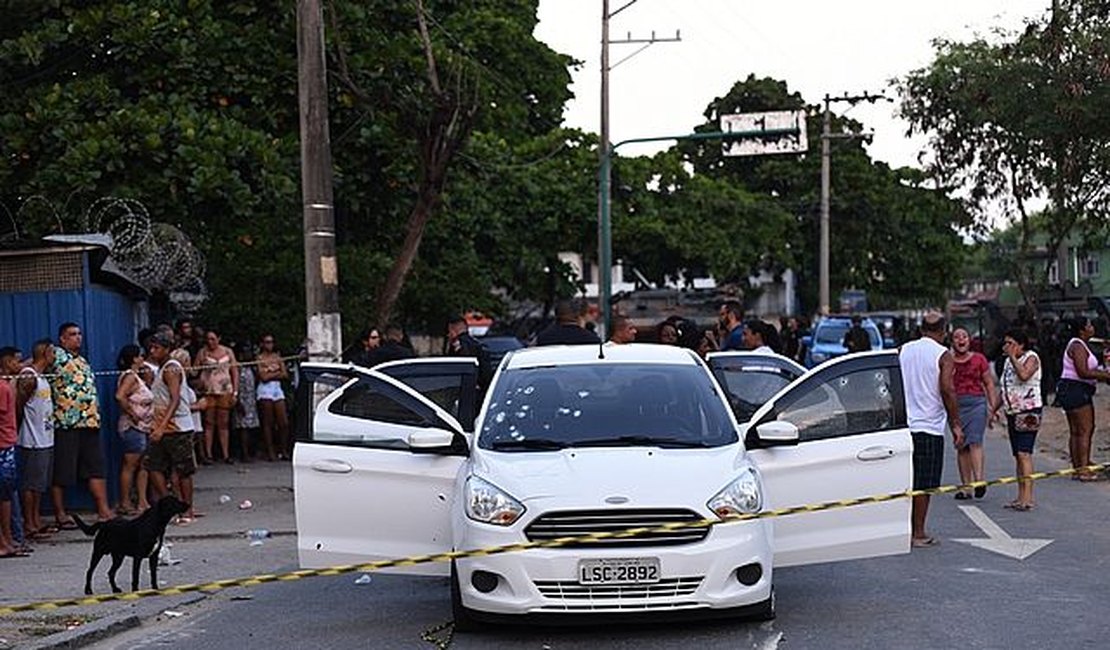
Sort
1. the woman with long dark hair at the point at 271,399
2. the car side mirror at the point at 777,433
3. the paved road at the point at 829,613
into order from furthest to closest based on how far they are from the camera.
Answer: the woman with long dark hair at the point at 271,399, the car side mirror at the point at 777,433, the paved road at the point at 829,613

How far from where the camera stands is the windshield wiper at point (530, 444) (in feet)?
32.8

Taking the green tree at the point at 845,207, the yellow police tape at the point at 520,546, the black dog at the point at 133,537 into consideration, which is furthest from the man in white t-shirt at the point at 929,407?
the green tree at the point at 845,207

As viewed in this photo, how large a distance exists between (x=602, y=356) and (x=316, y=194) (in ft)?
17.3

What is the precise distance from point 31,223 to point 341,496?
1083 centimetres

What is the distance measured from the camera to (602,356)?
11.1 metres

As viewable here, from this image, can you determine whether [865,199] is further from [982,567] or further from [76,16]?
[982,567]

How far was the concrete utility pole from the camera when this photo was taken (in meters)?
15.4

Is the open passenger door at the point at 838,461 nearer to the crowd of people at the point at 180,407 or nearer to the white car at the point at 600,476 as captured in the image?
the white car at the point at 600,476

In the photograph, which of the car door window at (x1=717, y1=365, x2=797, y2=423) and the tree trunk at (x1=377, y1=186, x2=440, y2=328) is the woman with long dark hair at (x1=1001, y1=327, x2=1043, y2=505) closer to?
the car door window at (x1=717, y1=365, x2=797, y2=423)

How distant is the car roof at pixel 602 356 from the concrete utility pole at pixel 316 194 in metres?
4.34

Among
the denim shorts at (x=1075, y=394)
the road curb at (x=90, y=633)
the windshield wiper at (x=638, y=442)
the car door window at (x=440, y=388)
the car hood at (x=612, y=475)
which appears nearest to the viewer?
the car hood at (x=612, y=475)

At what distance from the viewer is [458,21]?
2848 centimetres

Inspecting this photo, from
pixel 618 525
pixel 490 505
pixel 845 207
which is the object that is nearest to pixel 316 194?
pixel 490 505

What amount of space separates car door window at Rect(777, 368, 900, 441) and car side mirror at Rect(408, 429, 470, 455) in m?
2.09
